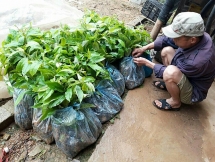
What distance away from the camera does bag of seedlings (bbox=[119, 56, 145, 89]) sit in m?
2.81

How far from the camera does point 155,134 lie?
245 cm

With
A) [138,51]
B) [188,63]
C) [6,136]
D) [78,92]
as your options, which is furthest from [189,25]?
[6,136]

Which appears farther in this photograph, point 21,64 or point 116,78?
point 116,78

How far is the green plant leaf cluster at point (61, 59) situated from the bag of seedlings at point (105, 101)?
0.11m

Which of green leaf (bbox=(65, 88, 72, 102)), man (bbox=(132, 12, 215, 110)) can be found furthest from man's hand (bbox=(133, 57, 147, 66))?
green leaf (bbox=(65, 88, 72, 102))

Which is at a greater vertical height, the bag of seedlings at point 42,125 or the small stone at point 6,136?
the bag of seedlings at point 42,125

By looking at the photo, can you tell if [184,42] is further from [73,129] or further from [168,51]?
[73,129]

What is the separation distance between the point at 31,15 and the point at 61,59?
1.20m

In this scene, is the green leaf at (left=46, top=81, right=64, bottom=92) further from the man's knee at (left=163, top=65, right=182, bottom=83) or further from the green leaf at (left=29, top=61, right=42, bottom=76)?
the man's knee at (left=163, top=65, right=182, bottom=83)

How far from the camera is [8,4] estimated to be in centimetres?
290

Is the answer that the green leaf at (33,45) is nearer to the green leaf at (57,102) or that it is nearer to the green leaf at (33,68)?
the green leaf at (33,68)

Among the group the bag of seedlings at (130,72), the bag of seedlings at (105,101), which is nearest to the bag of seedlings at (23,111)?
the bag of seedlings at (105,101)

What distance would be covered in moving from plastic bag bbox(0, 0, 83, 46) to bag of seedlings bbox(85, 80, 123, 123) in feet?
3.65

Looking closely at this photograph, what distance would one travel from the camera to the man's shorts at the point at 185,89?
246 centimetres
